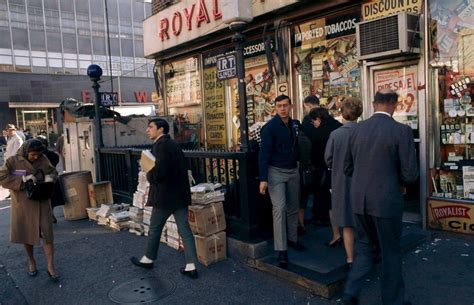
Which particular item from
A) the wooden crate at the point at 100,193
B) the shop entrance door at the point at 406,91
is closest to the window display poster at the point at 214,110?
the wooden crate at the point at 100,193

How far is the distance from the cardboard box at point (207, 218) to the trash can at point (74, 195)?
3.69 metres

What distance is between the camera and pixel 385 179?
134 inches

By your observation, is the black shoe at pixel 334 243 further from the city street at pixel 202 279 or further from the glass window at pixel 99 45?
the glass window at pixel 99 45

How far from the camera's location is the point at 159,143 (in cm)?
473

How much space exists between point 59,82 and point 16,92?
316cm

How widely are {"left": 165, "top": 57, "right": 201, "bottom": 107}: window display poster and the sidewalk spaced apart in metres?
5.47

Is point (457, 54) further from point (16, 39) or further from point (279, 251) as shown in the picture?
point (16, 39)

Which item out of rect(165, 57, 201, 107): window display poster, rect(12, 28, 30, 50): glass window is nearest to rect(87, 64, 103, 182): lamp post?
rect(165, 57, 201, 107): window display poster

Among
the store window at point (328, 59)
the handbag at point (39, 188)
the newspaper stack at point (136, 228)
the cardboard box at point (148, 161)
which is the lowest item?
the newspaper stack at point (136, 228)

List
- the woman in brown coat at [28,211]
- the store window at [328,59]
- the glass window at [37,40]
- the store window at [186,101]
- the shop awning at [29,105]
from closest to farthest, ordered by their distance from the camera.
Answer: the woman in brown coat at [28,211], the store window at [328,59], the store window at [186,101], the shop awning at [29,105], the glass window at [37,40]

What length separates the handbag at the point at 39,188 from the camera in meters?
4.85

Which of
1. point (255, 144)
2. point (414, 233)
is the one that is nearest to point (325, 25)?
point (255, 144)

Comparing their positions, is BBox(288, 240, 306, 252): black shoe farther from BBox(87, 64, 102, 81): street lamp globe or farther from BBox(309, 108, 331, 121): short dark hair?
BBox(87, 64, 102, 81): street lamp globe

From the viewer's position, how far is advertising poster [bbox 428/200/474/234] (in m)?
5.45
